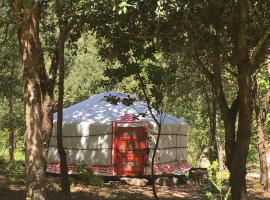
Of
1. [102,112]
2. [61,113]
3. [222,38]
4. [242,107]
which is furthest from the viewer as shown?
[102,112]

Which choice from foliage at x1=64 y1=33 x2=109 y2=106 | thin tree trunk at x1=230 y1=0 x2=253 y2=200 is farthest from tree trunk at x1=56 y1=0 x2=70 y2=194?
foliage at x1=64 y1=33 x2=109 y2=106

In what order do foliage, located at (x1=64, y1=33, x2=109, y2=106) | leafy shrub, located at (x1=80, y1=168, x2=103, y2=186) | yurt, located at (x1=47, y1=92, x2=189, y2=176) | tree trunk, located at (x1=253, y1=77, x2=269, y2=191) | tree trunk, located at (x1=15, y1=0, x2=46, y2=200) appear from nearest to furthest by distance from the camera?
tree trunk, located at (x1=15, y1=0, x2=46, y2=200) → leafy shrub, located at (x1=80, y1=168, x2=103, y2=186) → tree trunk, located at (x1=253, y1=77, x2=269, y2=191) → yurt, located at (x1=47, y1=92, x2=189, y2=176) → foliage, located at (x1=64, y1=33, x2=109, y2=106)

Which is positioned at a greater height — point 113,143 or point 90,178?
point 113,143

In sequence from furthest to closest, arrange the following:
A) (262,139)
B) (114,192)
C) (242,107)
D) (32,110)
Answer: (262,139) < (114,192) < (242,107) < (32,110)

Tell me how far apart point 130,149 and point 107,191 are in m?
3.36

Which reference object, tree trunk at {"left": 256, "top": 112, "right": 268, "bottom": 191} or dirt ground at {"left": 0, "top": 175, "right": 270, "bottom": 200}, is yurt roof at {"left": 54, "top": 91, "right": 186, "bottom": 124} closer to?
dirt ground at {"left": 0, "top": 175, "right": 270, "bottom": 200}

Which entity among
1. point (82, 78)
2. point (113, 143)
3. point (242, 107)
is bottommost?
point (113, 143)

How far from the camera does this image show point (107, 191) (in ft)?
39.3

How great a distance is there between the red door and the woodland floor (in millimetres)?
1013

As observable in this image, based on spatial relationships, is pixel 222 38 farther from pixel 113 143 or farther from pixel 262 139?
pixel 113 143

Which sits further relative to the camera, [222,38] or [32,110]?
[222,38]

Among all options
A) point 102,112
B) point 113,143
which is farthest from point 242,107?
point 102,112

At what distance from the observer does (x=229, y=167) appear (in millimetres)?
8055

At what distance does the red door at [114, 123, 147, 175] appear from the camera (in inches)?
594
